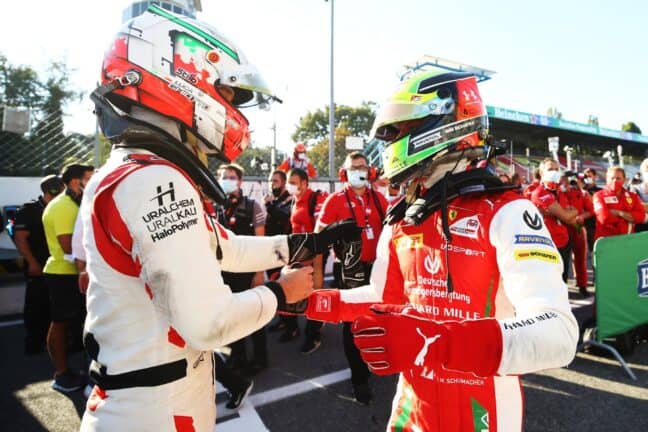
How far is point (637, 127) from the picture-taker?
42094 millimetres

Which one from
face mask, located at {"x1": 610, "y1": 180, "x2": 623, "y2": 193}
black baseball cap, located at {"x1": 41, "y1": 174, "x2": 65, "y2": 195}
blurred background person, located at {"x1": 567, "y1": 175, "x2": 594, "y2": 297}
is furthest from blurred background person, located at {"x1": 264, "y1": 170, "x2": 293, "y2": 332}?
face mask, located at {"x1": 610, "y1": 180, "x2": 623, "y2": 193}

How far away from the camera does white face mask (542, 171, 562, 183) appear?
19.9 ft

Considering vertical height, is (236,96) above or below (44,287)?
above

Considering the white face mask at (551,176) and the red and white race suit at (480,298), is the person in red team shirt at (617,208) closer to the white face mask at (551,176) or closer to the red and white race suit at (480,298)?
the white face mask at (551,176)

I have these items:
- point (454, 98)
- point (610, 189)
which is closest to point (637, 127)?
point (610, 189)

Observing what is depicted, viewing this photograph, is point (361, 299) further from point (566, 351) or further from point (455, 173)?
point (566, 351)

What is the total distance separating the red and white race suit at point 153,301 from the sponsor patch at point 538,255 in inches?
32.0

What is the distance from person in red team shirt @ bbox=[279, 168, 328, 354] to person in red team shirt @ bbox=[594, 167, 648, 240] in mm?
4431

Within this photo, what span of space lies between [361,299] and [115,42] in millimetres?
1477

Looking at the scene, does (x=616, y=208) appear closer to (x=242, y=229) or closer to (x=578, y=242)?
(x=578, y=242)

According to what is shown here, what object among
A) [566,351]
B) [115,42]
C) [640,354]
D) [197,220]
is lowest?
[640,354]

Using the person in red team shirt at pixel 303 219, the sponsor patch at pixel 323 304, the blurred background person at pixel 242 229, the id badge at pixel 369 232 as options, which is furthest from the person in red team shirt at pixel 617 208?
the sponsor patch at pixel 323 304

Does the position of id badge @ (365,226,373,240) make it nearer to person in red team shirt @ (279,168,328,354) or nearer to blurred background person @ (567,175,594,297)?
person in red team shirt @ (279,168,328,354)

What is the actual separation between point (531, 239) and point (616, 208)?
244 inches
